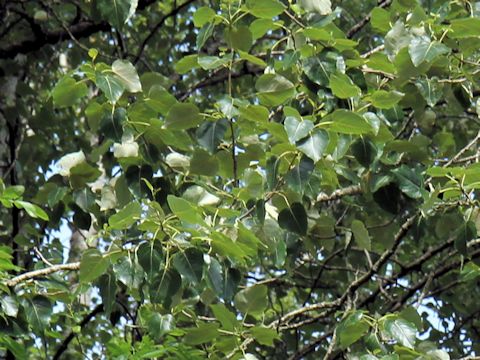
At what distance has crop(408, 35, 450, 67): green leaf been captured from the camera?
2.35 meters

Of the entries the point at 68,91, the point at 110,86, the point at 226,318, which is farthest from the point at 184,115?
the point at 226,318

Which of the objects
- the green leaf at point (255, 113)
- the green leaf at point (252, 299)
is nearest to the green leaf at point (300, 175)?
the green leaf at point (255, 113)

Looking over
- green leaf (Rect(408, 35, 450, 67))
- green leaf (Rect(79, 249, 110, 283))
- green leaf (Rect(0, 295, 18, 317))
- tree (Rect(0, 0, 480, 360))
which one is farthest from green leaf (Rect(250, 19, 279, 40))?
green leaf (Rect(0, 295, 18, 317))

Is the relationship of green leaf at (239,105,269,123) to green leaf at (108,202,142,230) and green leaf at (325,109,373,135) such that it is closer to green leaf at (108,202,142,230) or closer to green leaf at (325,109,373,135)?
green leaf at (325,109,373,135)

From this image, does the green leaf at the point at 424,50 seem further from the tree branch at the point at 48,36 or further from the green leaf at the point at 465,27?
the tree branch at the point at 48,36

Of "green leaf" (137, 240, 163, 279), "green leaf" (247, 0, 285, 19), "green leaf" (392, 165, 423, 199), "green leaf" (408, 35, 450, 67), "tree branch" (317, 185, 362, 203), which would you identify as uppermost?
"green leaf" (247, 0, 285, 19)

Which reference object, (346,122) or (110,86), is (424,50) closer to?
(346,122)

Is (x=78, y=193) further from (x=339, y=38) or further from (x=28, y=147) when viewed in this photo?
(x=28, y=147)

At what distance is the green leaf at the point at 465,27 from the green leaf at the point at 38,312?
122 cm

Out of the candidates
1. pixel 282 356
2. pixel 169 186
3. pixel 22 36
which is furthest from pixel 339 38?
pixel 22 36

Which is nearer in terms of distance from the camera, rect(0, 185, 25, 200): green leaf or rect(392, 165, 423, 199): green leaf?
rect(0, 185, 25, 200): green leaf

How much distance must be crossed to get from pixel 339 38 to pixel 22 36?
2364 millimetres

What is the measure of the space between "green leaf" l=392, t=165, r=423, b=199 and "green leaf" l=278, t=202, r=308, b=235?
11.9 inches

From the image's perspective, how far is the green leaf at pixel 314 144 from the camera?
214 cm
